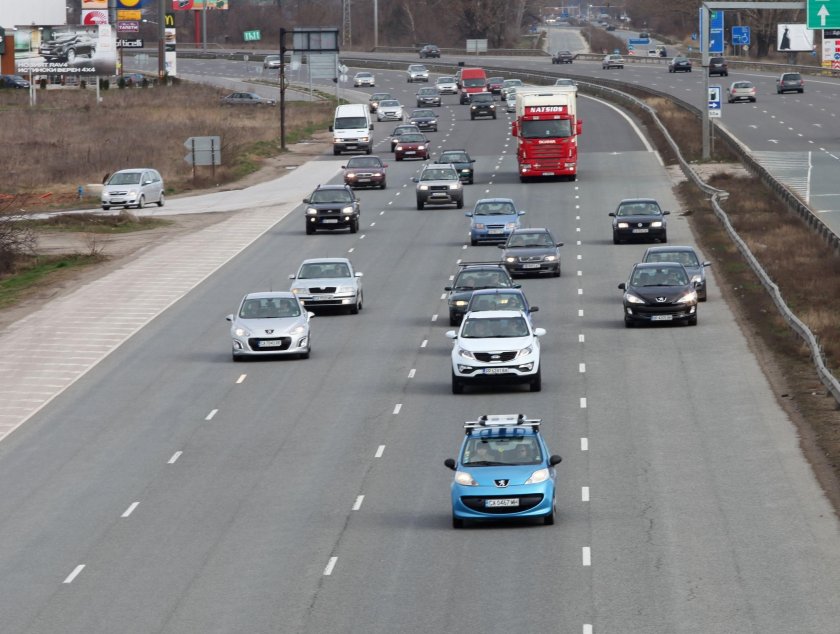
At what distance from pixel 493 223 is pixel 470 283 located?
527 inches

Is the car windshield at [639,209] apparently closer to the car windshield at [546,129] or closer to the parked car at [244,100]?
the car windshield at [546,129]

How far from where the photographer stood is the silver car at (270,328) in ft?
122

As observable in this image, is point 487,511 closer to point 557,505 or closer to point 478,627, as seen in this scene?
point 557,505

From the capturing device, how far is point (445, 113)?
114m

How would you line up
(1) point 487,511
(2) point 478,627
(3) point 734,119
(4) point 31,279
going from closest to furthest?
(2) point 478,627, (1) point 487,511, (4) point 31,279, (3) point 734,119

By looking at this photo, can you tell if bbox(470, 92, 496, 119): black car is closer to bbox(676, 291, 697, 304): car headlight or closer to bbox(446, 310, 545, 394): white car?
bbox(676, 291, 697, 304): car headlight

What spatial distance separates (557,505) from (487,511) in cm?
189

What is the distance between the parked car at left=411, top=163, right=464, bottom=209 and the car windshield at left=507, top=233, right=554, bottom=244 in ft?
53.2

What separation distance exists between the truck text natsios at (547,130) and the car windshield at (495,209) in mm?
12952

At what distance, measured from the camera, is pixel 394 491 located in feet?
83.2

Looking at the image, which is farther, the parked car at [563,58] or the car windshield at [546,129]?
the parked car at [563,58]

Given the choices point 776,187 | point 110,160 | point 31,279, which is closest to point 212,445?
point 31,279

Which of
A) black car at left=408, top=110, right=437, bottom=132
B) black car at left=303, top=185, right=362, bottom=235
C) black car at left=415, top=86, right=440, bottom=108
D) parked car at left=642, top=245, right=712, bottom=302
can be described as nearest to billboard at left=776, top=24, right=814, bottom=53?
black car at left=415, top=86, right=440, bottom=108

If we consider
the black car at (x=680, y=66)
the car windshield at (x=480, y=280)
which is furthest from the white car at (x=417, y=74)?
the car windshield at (x=480, y=280)
